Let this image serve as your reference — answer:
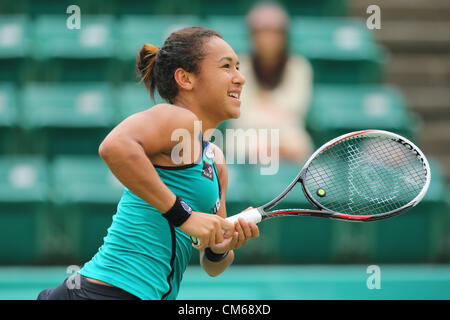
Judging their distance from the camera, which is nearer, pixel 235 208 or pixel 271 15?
pixel 235 208

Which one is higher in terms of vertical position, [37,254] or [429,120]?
[429,120]

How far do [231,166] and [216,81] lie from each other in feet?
8.11

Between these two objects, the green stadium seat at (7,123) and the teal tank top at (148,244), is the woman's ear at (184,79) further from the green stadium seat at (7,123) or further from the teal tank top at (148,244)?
the green stadium seat at (7,123)

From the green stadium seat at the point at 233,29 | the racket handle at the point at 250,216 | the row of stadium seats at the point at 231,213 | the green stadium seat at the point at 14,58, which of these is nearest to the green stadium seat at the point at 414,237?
the row of stadium seats at the point at 231,213

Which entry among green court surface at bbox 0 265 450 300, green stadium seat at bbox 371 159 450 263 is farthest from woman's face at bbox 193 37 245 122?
green stadium seat at bbox 371 159 450 263

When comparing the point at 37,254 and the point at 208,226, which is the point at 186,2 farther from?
the point at 208,226

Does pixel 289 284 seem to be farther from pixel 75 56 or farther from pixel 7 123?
pixel 75 56

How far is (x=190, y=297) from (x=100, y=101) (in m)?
1.88

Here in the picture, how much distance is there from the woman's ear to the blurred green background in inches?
73.2

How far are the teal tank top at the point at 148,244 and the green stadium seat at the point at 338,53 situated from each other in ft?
11.8
